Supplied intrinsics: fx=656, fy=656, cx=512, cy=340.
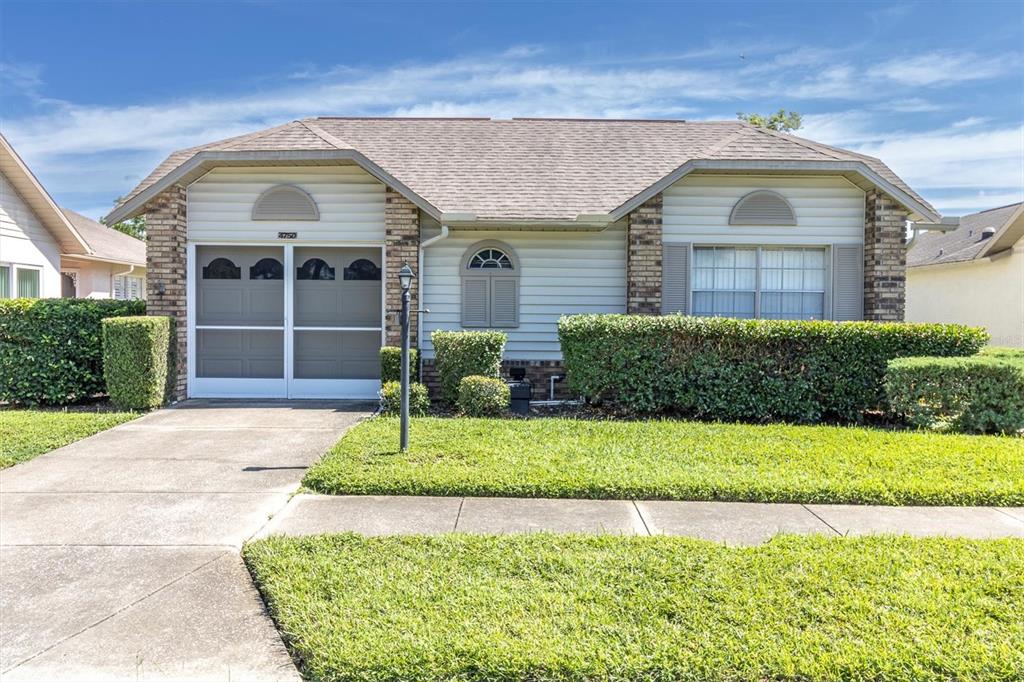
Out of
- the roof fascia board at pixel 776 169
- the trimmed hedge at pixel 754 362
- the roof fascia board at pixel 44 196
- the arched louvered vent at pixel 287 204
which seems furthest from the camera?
the roof fascia board at pixel 44 196

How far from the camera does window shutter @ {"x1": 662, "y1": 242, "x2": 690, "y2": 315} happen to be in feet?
35.4

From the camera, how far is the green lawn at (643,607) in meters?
3.06

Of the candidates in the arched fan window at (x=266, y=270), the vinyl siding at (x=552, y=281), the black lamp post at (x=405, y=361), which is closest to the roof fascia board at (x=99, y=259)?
the arched fan window at (x=266, y=270)

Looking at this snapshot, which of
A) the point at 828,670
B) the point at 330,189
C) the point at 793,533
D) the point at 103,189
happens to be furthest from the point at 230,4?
the point at 103,189

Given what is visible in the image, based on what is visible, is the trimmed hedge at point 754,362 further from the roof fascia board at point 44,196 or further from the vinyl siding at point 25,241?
the vinyl siding at point 25,241

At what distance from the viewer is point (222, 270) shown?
35.9ft

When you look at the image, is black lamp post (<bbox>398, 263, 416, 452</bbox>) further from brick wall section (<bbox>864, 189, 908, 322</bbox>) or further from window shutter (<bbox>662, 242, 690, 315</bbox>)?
brick wall section (<bbox>864, 189, 908, 322</bbox>)

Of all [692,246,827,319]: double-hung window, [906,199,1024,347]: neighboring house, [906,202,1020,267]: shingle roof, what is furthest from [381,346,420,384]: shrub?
[906,202,1020,267]: shingle roof

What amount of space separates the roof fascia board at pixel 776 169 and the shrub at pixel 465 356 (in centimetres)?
284

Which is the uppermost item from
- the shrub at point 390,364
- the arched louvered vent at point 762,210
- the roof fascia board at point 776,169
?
the roof fascia board at point 776,169

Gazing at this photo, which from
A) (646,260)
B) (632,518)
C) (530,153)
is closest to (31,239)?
(530,153)

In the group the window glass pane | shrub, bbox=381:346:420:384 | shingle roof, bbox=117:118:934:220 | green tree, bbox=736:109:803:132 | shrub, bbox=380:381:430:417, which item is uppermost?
green tree, bbox=736:109:803:132

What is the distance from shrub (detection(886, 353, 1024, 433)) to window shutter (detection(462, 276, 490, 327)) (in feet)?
19.9

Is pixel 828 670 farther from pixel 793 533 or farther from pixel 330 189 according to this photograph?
pixel 330 189
